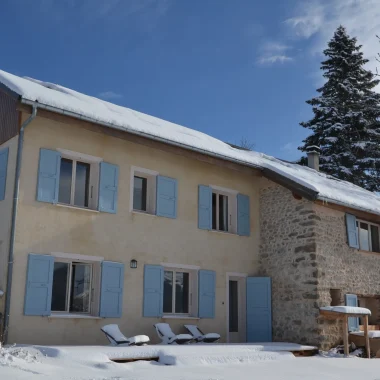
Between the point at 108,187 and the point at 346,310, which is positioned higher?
the point at 108,187

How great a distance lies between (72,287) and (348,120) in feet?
60.0

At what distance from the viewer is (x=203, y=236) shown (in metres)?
12.9

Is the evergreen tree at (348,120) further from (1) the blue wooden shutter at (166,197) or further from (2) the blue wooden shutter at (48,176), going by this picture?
(2) the blue wooden shutter at (48,176)

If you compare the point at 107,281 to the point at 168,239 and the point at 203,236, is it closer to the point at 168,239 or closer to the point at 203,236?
the point at 168,239

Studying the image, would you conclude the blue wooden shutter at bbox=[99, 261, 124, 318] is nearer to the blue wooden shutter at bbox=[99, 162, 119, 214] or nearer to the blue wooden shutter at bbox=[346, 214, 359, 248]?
the blue wooden shutter at bbox=[99, 162, 119, 214]

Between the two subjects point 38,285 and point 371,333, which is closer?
point 38,285

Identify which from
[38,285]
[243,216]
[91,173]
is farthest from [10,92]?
[243,216]

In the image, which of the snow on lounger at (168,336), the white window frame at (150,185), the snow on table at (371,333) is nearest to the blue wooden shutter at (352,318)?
the snow on table at (371,333)

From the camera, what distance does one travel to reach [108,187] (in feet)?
36.7

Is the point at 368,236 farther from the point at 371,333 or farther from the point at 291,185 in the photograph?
the point at 291,185

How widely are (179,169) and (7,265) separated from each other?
4.76 m

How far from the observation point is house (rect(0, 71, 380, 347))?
997cm

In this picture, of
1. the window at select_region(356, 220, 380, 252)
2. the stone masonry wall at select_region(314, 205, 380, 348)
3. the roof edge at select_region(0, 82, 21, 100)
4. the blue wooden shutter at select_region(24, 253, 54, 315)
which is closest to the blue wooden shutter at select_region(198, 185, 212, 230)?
the stone masonry wall at select_region(314, 205, 380, 348)

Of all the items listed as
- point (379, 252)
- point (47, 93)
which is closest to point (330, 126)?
point (379, 252)
